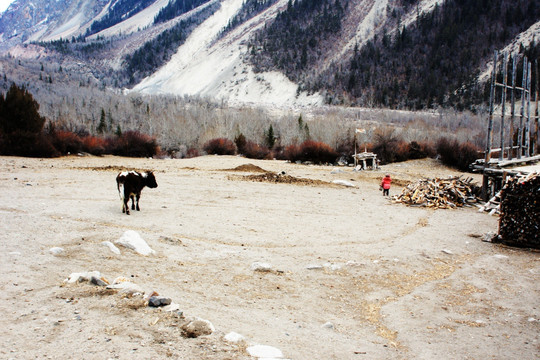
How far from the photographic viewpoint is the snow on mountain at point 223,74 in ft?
327

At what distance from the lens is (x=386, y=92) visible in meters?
88.8

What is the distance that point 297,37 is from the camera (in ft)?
373

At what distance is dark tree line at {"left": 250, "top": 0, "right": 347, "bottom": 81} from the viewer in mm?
106625

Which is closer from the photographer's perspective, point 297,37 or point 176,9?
point 297,37

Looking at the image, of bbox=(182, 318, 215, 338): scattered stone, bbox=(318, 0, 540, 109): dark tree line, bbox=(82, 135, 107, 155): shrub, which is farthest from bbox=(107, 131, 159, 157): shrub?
bbox=(318, 0, 540, 109): dark tree line

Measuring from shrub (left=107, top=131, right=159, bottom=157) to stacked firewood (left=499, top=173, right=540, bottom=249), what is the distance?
3018cm

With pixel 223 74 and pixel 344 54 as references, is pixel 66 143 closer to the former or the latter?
pixel 344 54

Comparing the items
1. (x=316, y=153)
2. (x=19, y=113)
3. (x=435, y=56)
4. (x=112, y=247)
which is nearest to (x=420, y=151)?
(x=316, y=153)

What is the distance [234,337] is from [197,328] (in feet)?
1.17

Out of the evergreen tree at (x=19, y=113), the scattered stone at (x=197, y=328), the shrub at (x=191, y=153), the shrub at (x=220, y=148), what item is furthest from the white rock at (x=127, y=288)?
the shrub at (x=220, y=148)

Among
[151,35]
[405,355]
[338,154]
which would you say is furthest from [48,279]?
[151,35]

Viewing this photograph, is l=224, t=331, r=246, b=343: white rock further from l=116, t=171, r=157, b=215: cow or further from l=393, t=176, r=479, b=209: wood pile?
l=393, t=176, r=479, b=209: wood pile

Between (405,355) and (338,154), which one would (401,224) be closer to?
(405,355)

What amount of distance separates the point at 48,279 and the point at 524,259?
8729mm
